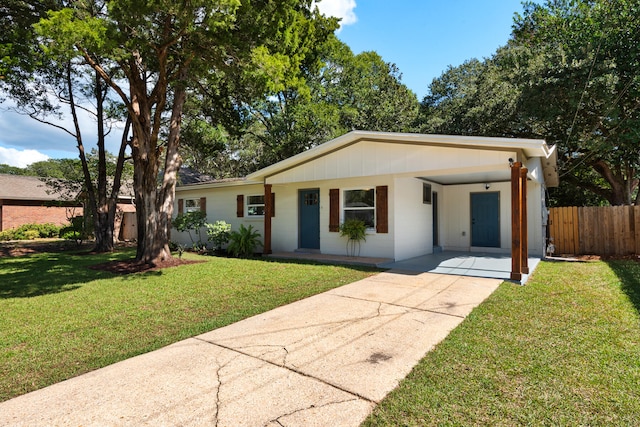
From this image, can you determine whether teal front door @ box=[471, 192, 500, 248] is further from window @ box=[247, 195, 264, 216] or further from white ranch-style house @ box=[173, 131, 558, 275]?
window @ box=[247, 195, 264, 216]

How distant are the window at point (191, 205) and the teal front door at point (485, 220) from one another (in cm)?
1107

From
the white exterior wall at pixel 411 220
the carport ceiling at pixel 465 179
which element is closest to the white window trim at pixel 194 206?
the white exterior wall at pixel 411 220

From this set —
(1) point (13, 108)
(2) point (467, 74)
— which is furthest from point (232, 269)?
(2) point (467, 74)

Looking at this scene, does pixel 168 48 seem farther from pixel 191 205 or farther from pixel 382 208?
pixel 191 205

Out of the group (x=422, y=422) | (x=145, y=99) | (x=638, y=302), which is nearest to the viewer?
(x=422, y=422)

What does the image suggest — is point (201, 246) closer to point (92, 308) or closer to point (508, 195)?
point (92, 308)

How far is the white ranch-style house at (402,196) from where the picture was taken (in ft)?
22.9

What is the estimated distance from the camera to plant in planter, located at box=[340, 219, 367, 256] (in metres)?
9.53

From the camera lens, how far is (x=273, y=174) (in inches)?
428

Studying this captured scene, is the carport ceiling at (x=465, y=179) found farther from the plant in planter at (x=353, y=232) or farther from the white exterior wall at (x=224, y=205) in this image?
the white exterior wall at (x=224, y=205)

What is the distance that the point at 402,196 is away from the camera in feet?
30.8

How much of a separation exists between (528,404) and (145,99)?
32.6 feet

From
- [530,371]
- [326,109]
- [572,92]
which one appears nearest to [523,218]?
[530,371]

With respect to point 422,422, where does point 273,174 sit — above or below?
above
